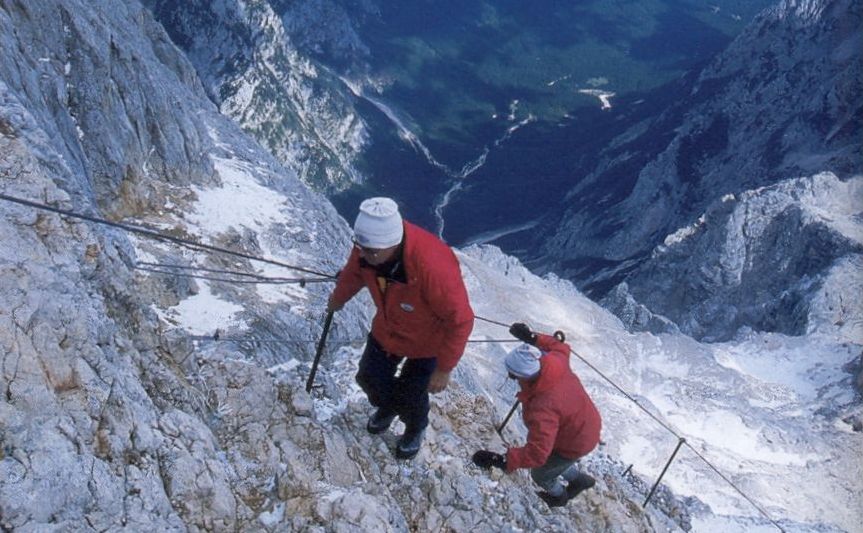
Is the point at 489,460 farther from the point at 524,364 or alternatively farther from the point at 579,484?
the point at 524,364

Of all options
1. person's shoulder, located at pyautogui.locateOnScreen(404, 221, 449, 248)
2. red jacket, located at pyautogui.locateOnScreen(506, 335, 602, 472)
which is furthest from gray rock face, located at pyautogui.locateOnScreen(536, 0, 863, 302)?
person's shoulder, located at pyautogui.locateOnScreen(404, 221, 449, 248)

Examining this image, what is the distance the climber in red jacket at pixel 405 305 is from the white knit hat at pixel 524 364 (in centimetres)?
129

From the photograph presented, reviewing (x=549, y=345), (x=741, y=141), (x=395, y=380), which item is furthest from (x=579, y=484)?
(x=741, y=141)

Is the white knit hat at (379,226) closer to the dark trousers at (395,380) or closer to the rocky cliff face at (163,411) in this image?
the dark trousers at (395,380)

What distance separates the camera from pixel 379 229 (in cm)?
788

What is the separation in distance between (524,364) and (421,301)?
2483mm

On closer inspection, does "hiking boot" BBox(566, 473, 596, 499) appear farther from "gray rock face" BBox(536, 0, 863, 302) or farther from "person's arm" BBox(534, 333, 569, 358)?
"gray rock face" BBox(536, 0, 863, 302)

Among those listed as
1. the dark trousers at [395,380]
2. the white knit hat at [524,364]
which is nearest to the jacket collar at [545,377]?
the white knit hat at [524,364]

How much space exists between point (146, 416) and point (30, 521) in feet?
7.92

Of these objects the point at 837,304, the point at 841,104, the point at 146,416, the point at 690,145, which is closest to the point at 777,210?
the point at 837,304

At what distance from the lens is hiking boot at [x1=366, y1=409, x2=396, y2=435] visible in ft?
39.7

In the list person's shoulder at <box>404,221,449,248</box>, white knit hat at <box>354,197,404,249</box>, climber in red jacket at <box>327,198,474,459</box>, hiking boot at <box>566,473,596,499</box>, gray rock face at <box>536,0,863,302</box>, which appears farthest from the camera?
gray rock face at <box>536,0,863,302</box>

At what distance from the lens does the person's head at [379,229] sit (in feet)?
25.8

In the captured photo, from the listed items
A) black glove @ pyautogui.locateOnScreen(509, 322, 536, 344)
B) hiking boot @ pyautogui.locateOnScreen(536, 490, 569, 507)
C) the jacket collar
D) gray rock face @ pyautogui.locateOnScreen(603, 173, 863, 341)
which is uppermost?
the jacket collar
